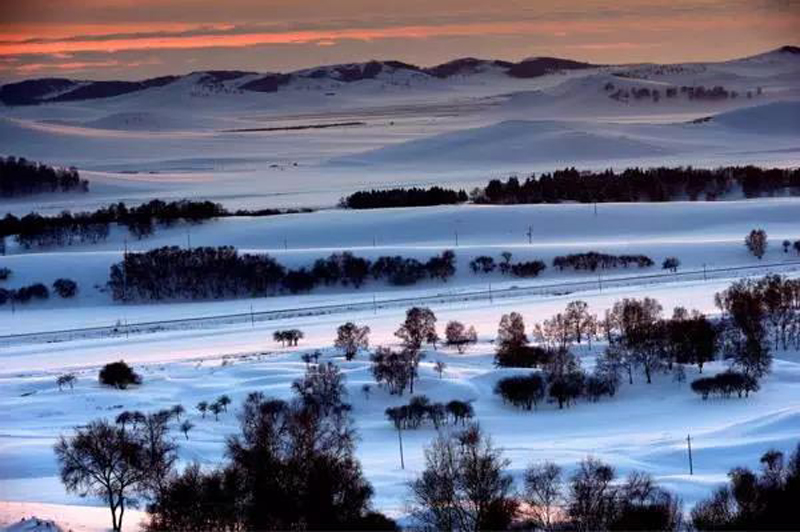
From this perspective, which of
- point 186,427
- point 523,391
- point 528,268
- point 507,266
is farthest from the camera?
point 507,266

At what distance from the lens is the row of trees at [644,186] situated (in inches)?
1724

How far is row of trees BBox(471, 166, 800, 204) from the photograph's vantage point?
4378cm

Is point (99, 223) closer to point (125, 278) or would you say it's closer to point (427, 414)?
point (125, 278)

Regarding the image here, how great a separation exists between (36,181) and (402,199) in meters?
22.0

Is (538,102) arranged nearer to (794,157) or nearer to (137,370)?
(794,157)

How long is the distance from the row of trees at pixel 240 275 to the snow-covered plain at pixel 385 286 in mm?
534

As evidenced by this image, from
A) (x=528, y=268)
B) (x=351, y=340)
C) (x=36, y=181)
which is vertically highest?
(x=36, y=181)

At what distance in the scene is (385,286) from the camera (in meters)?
30.6

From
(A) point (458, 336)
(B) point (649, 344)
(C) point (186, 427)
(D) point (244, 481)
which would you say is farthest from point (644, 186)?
(D) point (244, 481)

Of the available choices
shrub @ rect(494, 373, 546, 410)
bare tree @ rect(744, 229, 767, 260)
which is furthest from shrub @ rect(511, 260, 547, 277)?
shrub @ rect(494, 373, 546, 410)

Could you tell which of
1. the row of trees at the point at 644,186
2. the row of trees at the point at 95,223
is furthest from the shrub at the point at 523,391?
the row of trees at the point at 644,186

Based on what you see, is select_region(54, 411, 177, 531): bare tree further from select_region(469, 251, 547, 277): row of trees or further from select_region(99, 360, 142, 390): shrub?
select_region(469, 251, 547, 277): row of trees

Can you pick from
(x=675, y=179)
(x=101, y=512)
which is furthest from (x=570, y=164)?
(x=101, y=512)

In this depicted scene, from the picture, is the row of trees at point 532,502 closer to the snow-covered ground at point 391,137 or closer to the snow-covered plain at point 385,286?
the snow-covered plain at point 385,286
